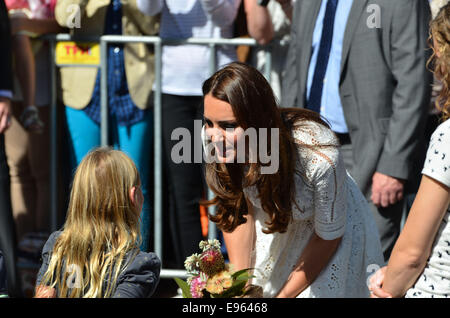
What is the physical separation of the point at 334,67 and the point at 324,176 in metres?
1.38

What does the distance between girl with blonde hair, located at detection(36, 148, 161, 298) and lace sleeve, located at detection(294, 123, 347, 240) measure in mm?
625

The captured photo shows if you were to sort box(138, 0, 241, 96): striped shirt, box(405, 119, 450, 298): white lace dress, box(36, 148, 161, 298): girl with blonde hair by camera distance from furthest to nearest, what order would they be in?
box(138, 0, 241, 96): striped shirt
box(36, 148, 161, 298): girl with blonde hair
box(405, 119, 450, 298): white lace dress

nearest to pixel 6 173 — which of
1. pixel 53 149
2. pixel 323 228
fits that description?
pixel 53 149

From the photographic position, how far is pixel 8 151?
4.96m

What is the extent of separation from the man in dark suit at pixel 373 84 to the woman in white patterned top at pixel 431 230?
131 centimetres

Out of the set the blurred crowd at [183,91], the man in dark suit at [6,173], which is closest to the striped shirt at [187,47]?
the blurred crowd at [183,91]

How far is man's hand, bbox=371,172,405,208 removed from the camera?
402 centimetres

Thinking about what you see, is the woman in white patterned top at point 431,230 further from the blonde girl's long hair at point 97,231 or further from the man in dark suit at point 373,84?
the man in dark suit at point 373,84

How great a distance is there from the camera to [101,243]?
9.08 ft

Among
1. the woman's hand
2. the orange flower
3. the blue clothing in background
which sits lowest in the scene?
the woman's hand

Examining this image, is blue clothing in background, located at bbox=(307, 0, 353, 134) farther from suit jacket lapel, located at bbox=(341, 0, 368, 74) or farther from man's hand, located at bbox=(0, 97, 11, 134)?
man's hand, located at bbox=(0, 97, 11, 134)

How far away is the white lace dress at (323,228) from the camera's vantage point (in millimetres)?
2939

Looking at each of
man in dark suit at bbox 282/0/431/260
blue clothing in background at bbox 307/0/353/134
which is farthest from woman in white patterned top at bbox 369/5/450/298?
blue clothing in background at bbox 307/0/353/134

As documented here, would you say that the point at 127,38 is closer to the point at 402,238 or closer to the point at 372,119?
the point at 372,119
